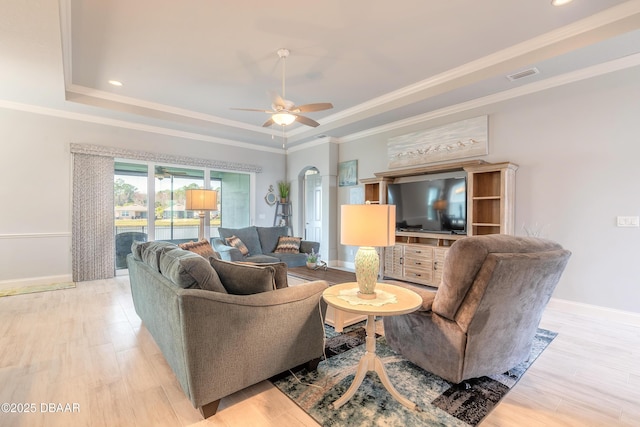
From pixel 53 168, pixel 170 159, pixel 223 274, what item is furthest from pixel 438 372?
pixel 53 168

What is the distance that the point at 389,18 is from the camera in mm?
2773

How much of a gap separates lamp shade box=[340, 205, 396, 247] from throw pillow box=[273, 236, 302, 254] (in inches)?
141

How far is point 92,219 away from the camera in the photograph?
4867mm

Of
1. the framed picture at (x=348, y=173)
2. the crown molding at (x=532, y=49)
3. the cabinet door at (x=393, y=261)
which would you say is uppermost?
the crown molding at (x=532, y=49)

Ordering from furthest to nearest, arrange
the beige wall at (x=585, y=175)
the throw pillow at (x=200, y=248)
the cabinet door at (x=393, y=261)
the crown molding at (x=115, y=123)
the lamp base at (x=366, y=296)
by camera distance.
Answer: the cabinet door at (x=393, y=261) < the crown molding at (x=115, y=123) < the throw pillow at (x=200, y=248) < the beige wall at (x=585, y=175) < the lamp base at (x=366, y=296)

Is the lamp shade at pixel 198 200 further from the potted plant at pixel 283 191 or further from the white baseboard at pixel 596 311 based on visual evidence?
the white baseboard at pixel 596 311

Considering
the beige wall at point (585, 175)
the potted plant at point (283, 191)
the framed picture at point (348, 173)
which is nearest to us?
the beige wall at point (585, 175)

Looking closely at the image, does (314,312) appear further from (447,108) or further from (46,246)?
(46,246)

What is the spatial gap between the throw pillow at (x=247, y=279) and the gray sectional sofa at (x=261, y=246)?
8.81ft

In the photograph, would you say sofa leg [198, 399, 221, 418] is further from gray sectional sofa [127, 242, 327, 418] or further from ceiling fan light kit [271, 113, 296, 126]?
ceiling fan light kit [271, 113, 296, 126]

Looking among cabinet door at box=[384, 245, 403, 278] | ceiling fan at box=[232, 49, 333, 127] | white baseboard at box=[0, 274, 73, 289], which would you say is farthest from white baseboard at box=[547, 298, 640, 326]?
white baseboard at box=[0, 274, 73, 289]

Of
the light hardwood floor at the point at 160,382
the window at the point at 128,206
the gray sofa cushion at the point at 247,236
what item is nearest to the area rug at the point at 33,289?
the window at the point at 128,206

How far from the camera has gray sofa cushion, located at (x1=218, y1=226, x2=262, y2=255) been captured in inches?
206

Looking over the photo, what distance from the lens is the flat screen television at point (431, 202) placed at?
4359mm
